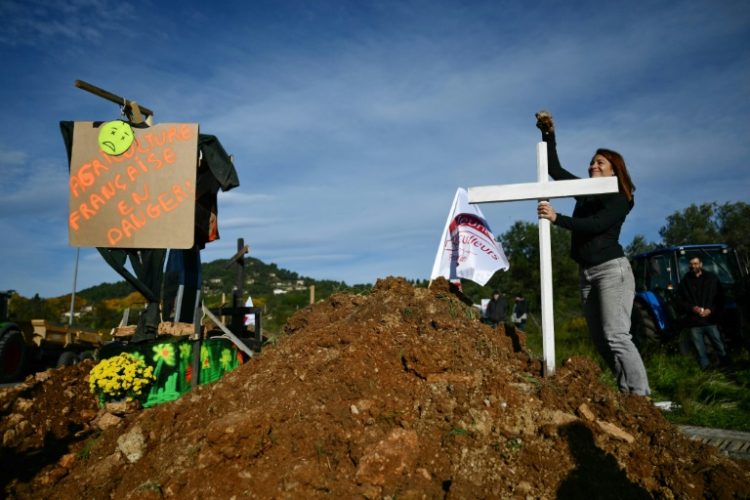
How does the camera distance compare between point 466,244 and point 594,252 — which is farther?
point 466,244

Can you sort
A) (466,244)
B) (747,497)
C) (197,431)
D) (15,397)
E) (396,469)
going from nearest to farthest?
(747,497)
(396,469)
(197,431)
(15,397)
(466,244)

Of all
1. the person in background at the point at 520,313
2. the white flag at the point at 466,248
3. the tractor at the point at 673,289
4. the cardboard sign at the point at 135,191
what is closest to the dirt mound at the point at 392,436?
the white flag at the point at 466,248

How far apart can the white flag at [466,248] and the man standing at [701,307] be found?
3029mm

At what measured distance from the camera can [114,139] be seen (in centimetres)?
459

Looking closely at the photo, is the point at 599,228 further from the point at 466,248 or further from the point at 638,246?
the point at 638,246

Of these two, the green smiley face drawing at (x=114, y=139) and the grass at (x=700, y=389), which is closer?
the grass at (x=700, y=389)

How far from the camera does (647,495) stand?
2.39 metres

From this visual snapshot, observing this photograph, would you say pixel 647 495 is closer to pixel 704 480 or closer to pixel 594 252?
pixel 704 480

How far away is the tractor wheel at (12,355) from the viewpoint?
716 centimetres

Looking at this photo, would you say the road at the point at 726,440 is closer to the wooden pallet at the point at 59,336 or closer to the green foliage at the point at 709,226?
the wooden pallet at the point at 59,336

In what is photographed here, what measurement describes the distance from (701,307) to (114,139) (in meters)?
6.98

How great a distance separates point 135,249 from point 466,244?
10.4 ft

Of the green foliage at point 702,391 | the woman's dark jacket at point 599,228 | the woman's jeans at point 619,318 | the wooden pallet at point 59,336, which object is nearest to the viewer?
the woman's jeans at point 619,318

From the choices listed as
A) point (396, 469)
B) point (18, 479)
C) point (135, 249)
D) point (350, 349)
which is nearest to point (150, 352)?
point (135, 249)
